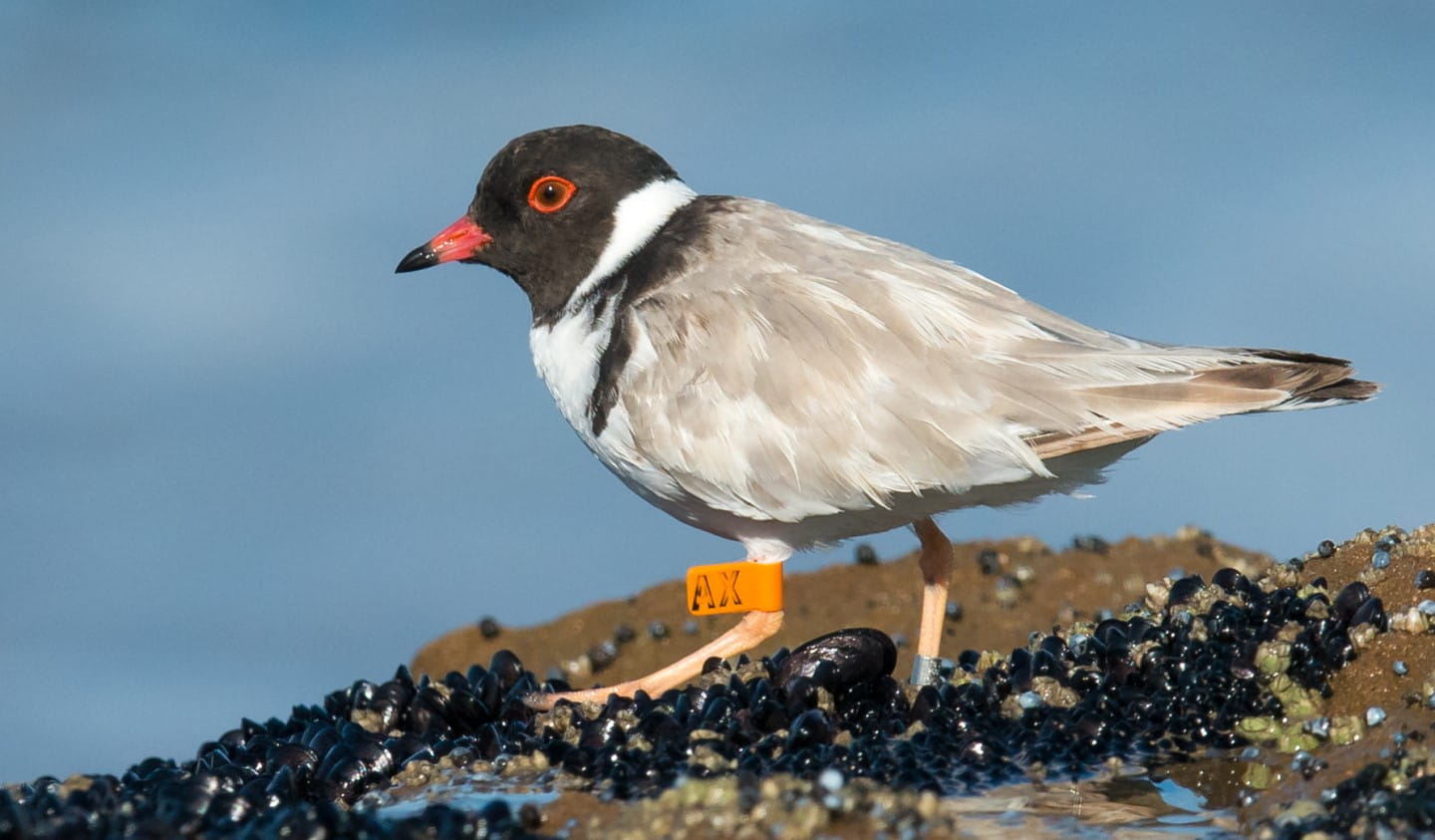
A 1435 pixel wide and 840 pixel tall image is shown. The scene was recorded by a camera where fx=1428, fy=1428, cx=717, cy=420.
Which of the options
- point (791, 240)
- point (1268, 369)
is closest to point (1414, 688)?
point (1268, 369)

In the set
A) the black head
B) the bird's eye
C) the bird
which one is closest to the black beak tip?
the black head

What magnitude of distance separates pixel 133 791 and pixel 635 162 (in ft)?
14.1

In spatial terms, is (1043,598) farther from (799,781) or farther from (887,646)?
(799,781)

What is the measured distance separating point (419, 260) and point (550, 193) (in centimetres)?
103

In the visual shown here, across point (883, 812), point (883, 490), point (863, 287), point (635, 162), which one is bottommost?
point (883, 812)

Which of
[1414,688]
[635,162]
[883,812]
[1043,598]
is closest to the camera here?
[883,812]

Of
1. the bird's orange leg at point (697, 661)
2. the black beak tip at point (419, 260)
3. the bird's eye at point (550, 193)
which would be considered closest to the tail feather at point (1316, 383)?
the bird's orange leg at point (697, 661)

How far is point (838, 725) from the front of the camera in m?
6.62

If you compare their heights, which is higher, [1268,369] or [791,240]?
[791,240]

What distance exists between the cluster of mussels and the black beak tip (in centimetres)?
267

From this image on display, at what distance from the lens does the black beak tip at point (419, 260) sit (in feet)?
28.6

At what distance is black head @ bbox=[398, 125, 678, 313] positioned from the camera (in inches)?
325

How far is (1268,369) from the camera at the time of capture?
6824mm

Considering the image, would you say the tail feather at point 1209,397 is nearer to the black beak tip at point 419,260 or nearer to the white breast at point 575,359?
the white breast at point 575,359
